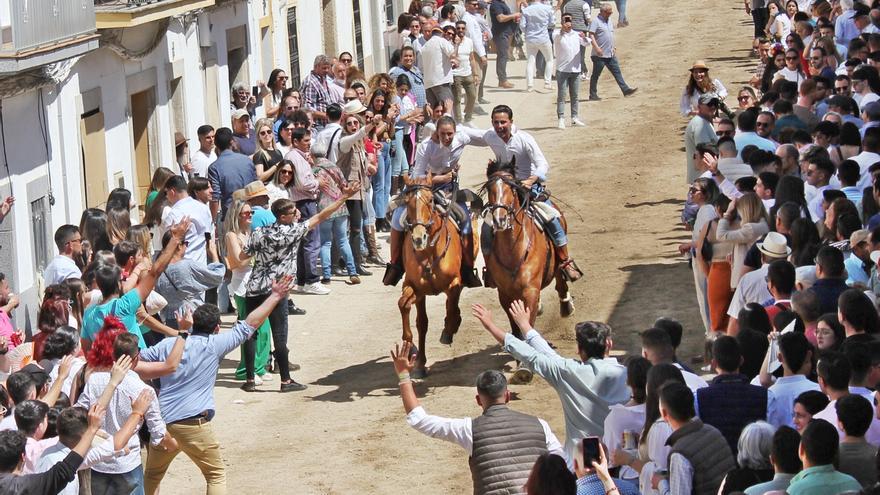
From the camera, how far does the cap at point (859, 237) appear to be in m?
12.1

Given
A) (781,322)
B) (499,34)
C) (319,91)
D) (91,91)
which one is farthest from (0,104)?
(499,34)

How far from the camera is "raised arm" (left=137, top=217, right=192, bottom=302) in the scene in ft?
40.0

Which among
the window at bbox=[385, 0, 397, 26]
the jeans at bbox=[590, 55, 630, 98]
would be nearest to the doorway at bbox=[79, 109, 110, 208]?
the jeans at bbox=[590, 55, 630, 98]

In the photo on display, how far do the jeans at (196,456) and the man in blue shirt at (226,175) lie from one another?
20.3 ft

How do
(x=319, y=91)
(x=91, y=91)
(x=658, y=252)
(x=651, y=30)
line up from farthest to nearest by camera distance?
(x=651, y=30) < (x=319, y=91) < (x=658, y=252) < (x=91, y=91)

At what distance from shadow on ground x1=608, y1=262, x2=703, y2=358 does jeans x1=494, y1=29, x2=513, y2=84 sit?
12.7m

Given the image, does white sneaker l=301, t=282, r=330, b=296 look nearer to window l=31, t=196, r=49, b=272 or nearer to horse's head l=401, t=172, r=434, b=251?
window l=31, t=196, r=49, b=272

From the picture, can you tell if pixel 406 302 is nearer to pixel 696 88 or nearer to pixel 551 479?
pixel 696 88

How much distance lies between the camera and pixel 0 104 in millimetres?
16125

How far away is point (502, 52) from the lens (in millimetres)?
31781

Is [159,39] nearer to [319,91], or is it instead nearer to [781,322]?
[319,91]

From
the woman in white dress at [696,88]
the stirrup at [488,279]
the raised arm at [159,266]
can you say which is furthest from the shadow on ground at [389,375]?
the woman in white dress at [696,88]

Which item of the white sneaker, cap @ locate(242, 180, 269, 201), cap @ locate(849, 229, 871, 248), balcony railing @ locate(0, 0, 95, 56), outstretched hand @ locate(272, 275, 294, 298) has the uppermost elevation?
balcony railing @ locate(0, 0, 95, 56)

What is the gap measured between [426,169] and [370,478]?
4.19m
